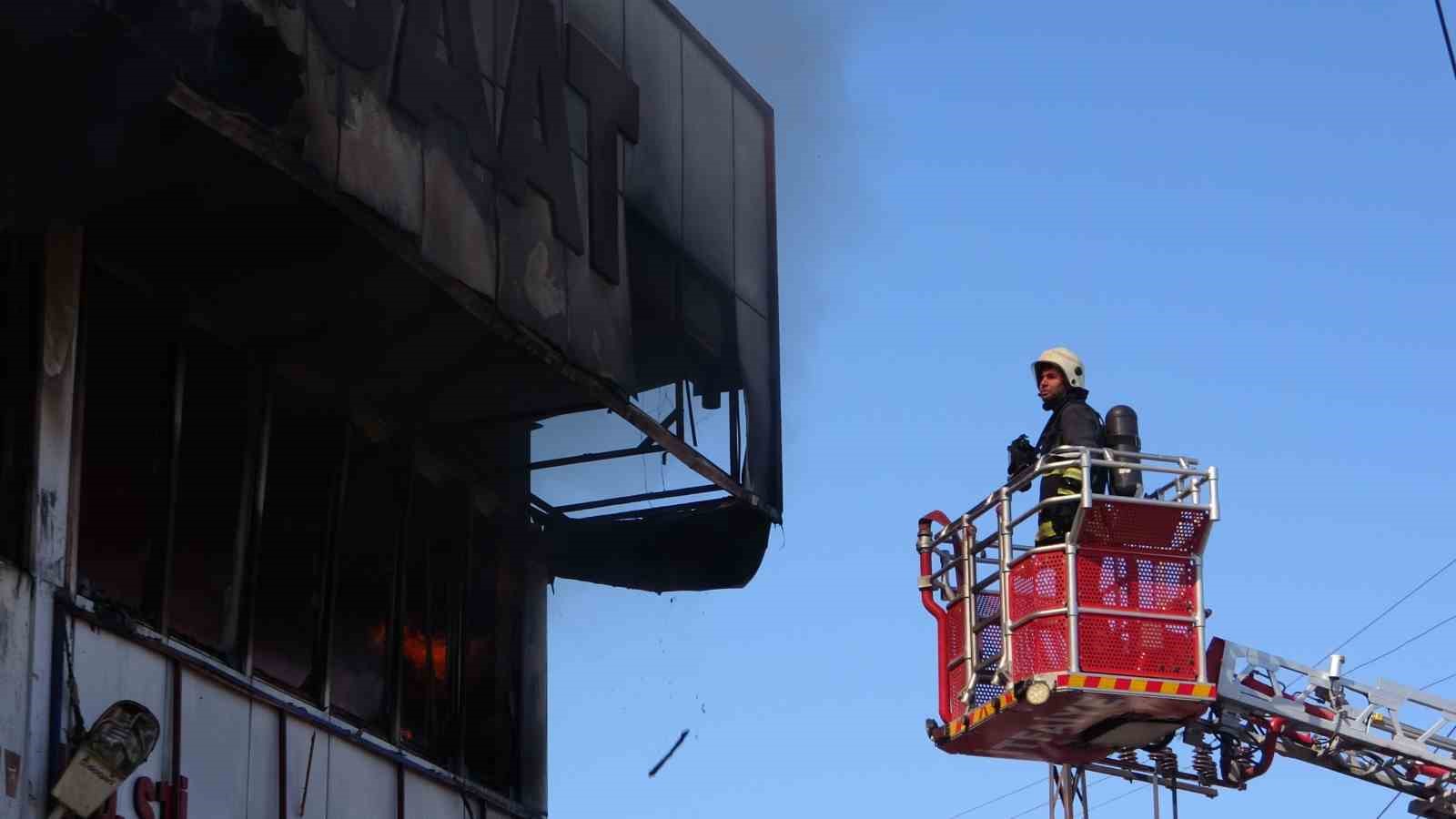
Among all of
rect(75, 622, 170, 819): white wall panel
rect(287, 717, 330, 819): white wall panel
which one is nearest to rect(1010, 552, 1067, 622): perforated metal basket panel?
rect(287, 717, 330, 819): white wall panel

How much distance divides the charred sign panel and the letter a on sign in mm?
22

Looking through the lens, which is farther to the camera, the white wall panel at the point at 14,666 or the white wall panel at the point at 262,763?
the white wall panel at the point at 262,763

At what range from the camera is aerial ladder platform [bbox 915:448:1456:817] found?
50.6 ft

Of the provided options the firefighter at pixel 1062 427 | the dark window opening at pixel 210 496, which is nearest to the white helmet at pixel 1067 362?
the firefighter at pixel 1062 427

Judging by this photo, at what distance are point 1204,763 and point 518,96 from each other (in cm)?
778

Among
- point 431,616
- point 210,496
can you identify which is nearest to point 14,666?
point 210,496

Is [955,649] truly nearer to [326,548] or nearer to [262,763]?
[326,548]

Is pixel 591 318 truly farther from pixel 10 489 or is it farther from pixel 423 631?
pixel 10 489

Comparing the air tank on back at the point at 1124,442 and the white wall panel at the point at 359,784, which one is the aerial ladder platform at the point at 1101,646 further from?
the white wall panel at the point at 359,784

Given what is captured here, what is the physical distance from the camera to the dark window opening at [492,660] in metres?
20.2

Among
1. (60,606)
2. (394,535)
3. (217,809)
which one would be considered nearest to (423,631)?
(394,535)

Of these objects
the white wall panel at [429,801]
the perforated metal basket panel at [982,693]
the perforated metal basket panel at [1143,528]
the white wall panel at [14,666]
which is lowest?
the white wall panel at [14,666]

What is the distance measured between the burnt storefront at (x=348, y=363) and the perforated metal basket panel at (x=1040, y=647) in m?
4.17

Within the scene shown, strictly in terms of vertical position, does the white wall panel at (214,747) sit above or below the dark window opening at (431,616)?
below
